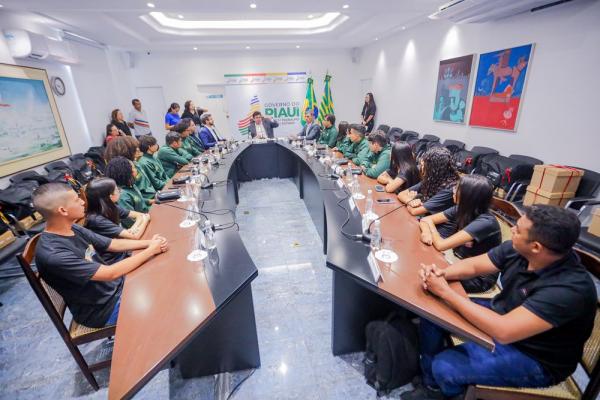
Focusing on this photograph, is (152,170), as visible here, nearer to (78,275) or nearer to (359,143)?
(78,275)

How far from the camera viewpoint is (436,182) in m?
1.97

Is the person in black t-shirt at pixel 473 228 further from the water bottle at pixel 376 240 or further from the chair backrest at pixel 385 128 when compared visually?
the chair backrest at pixel 385 128

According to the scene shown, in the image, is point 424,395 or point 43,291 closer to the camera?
point 43,291

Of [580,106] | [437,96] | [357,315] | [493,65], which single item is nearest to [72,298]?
[357,315]

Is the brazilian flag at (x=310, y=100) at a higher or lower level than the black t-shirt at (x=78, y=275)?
higher

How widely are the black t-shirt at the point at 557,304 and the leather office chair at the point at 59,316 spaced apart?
1960mm

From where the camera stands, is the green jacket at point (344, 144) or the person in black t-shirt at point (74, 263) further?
the green jacket at point (344, 144)

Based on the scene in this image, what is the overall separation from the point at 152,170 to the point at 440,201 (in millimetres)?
3014

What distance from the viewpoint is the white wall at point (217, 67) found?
703cm

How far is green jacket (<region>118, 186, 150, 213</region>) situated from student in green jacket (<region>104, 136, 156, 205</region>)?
0.42 ft

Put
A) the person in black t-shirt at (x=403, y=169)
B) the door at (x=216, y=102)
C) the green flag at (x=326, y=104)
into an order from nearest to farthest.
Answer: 1. the person in black t-shirt at (x=403, y=169)
2. the door at (x=216, y=102)
3. the green flag at (x=326, y=104)

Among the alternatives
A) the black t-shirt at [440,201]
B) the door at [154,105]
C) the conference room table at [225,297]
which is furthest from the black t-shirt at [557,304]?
the door at [154,105]

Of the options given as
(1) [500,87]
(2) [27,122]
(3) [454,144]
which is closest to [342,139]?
(3) [454,144]

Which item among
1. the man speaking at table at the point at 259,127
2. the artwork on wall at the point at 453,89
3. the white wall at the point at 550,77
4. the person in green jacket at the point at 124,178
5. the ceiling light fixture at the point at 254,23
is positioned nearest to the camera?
the person in green jacket at the point at 124,178
